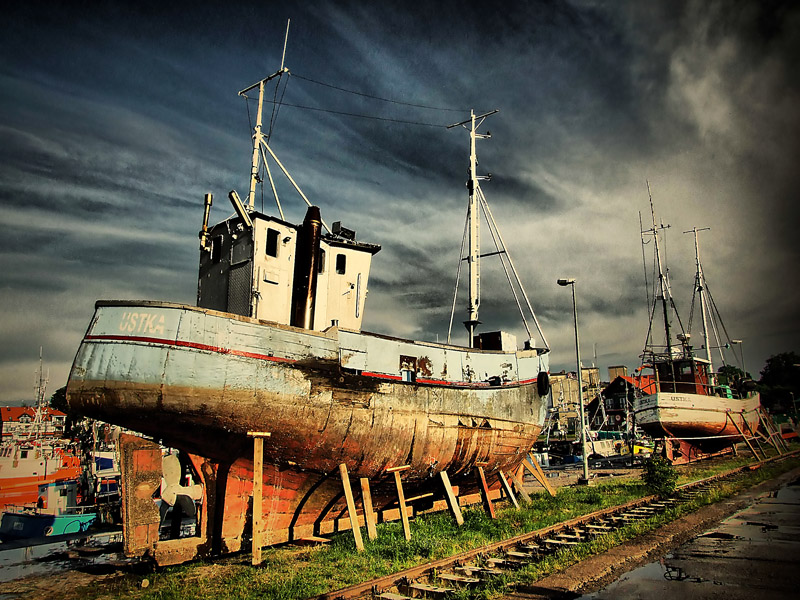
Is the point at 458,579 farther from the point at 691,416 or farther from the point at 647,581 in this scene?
the point at 691,416

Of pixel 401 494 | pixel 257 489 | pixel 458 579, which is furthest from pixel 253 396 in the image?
pixel 458 579

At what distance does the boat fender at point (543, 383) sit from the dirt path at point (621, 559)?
5.84 metres

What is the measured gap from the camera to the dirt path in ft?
24.7

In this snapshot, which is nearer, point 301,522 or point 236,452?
point 236,452

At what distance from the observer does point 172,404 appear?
9367 millimetres

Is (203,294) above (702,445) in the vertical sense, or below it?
above

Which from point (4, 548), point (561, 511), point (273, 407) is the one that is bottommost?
point (4, 548)

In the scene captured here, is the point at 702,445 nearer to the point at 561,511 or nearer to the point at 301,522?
the point at 561,511

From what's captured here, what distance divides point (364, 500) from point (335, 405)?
244 cm

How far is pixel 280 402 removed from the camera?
10336 millimetres

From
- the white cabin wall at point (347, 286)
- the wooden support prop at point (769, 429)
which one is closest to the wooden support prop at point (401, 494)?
the white cabin wall at point (347, 286)

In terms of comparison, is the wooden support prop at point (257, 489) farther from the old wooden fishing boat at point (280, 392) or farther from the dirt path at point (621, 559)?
the dirt path at point (621, 559)

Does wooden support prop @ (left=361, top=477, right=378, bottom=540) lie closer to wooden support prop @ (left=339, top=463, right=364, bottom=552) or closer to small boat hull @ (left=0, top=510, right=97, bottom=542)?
wooden support prop @ (left=339, top=463, right=364, bottom=552)

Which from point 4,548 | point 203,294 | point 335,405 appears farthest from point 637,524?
point 4,548
